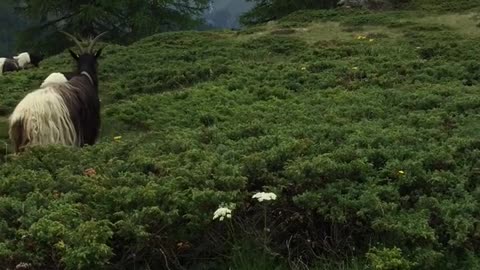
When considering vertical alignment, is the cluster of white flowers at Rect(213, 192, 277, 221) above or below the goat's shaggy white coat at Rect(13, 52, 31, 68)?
above

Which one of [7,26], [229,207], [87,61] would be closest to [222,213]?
[229,207]

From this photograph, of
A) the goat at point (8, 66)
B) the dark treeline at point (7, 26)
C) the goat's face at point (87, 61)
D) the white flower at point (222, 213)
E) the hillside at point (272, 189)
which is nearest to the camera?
the hillside at point (272, 189)

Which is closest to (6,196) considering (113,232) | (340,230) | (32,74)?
(113,232)

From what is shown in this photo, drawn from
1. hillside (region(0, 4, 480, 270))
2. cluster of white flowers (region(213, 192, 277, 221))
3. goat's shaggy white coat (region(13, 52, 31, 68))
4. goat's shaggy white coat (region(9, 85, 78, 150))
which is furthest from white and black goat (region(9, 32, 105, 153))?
goat's shaggy white coat (region(13, 52, 31, 68))

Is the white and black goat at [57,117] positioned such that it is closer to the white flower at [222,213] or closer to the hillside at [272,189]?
the hillside at [272,189]

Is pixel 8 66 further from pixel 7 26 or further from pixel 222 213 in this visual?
pixel 7 26

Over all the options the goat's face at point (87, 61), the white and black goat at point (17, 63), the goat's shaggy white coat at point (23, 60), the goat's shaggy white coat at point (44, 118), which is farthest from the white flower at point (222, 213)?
the goat's shaggy white coat at point (23, 60)

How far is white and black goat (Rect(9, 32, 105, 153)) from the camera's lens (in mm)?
7852

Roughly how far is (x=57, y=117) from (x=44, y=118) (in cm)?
21

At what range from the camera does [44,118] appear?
794 cm

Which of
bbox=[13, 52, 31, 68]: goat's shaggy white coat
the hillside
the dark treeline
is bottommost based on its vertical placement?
the dark treeline

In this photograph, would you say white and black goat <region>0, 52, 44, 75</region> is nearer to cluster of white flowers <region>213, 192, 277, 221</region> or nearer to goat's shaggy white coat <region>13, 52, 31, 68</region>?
goat's shaggy white coat <region>13, 52, 31, 68</region>

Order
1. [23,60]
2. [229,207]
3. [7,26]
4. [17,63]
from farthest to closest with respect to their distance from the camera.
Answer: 1. [7,26]
2. [23,60]
3. [17,63]
4. [229,207]

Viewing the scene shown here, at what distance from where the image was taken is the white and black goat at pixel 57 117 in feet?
25.8
